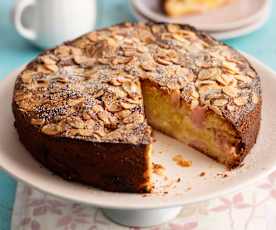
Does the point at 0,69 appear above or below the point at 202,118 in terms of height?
below

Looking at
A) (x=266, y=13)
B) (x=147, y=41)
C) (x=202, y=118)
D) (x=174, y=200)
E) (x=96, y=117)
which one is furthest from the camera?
(x=266, y=13)

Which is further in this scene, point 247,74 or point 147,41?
point 147,41

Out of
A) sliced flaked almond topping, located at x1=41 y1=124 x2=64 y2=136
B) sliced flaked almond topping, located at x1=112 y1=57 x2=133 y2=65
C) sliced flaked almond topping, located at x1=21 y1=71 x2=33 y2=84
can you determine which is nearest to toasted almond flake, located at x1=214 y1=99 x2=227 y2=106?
sliced flaked almond topping, located at x1=112 y1=57 x2=133 y2=65

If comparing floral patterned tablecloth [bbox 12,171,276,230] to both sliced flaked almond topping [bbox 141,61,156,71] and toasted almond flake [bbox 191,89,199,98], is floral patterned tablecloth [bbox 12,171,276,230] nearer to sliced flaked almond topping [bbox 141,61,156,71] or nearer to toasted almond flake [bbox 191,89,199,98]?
toasted almond flake [bbox 191,89,199,98]

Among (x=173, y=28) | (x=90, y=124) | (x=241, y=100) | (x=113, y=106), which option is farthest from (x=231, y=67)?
(x=90, y=124)

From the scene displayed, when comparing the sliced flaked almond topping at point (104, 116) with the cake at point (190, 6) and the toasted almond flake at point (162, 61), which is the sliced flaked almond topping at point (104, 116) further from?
the cake at point (190, 6)

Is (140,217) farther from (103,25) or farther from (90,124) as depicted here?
(103,25)

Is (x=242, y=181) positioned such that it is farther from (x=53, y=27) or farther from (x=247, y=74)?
(x=53, y=27)

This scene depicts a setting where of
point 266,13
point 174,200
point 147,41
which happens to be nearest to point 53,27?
point 147,41
